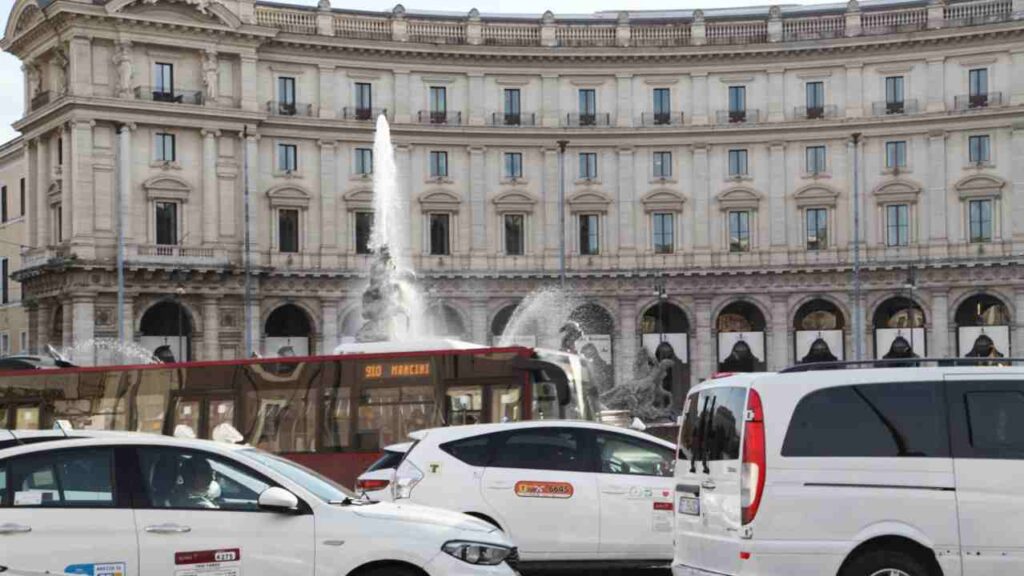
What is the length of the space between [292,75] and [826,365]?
210 feet

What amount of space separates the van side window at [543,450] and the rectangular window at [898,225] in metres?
61.3

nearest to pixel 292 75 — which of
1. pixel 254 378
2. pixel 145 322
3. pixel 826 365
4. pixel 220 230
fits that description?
pixel 220 230

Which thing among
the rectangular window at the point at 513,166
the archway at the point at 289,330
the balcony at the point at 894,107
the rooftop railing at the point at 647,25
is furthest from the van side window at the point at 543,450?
the balcony at the point at 894,107

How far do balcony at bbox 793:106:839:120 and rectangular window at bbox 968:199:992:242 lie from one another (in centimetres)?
836

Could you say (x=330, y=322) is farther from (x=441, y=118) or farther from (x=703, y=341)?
(x=703, y=341)

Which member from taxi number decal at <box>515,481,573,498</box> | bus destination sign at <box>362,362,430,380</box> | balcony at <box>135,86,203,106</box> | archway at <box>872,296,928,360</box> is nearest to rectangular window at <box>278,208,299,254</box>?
balcony at <box>135,86,203,106</box>

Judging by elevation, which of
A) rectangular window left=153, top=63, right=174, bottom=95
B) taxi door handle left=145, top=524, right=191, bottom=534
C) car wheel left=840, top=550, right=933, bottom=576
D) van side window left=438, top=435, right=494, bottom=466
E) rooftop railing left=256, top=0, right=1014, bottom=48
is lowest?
car wheel left=840, top=550, right=933, bottom=576

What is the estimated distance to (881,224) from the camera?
3009 inches

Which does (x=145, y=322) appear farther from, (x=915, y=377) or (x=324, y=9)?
(x=915, y=377)

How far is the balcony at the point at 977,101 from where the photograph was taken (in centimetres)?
7512

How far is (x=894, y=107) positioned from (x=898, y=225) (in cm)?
593

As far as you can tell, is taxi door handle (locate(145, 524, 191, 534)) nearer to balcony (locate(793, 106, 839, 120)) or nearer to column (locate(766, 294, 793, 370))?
column (locate(766, 294, 793, 370))

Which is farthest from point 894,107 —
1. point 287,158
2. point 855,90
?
point 287,158

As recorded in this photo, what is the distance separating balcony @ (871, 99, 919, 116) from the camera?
7631 centimetres
